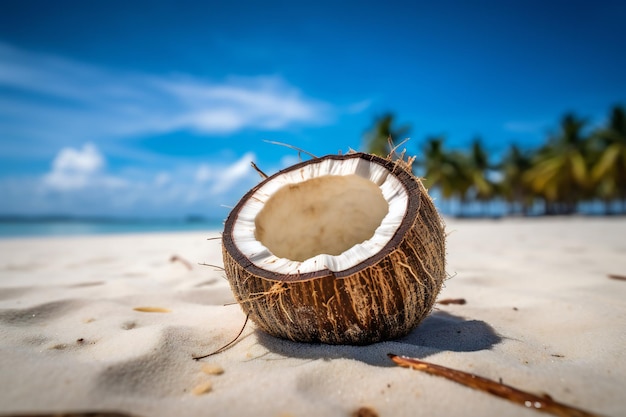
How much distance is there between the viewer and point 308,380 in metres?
1.40

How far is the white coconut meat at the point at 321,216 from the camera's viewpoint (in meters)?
1.61

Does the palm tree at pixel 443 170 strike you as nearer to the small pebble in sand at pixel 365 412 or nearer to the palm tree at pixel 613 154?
the palm tree at pixel 613 154

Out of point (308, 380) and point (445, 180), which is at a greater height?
point (445, 180)

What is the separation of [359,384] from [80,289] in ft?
8.17

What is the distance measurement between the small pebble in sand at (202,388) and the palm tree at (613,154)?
33128mm

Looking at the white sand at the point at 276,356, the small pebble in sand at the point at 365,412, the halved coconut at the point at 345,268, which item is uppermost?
the halved coconut at the point at 345,268

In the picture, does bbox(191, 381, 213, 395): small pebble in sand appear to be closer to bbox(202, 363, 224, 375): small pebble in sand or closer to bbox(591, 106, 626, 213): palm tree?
bbox(202, 363, 224, 375): small pebble in sand

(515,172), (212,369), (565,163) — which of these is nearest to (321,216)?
(212,369)

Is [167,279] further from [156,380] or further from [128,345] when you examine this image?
[156,380]

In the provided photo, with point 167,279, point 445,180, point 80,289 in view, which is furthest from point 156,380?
point 445,180

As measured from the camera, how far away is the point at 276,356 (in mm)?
1668

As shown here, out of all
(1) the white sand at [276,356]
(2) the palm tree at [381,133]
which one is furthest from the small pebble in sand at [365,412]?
(2) the palm tree at [381,133]

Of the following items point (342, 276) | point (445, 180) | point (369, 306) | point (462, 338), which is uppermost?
point (445, 180)

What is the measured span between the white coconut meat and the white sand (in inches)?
16.4
